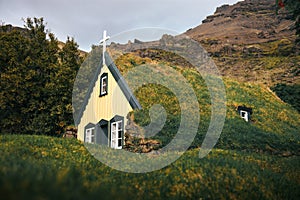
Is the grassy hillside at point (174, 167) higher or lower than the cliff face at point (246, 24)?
lower

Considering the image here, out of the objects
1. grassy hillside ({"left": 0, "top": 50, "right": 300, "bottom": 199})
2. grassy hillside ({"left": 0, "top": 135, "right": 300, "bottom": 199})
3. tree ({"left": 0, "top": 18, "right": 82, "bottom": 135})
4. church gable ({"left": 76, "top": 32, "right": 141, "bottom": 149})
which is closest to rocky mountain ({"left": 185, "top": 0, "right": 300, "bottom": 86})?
grassy hillside ({"left": 0, "top": 50, "right": 300, "bottom": 199})

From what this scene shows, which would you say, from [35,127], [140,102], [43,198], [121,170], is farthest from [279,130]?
[43,198]

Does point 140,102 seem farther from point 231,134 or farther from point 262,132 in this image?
point 262,132

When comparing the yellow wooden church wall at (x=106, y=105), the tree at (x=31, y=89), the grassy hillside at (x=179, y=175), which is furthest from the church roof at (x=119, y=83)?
the tree at (x=31, y=89)

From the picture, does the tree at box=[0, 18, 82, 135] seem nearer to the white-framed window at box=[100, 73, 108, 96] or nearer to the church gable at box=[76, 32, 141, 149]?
the church gable at box=[76, 32, 141, 149]

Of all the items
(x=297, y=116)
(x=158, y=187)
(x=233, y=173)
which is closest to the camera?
(x=158, y=187)

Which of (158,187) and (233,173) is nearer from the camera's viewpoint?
(158,187)

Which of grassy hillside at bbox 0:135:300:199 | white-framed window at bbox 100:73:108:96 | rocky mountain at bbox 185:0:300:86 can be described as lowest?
grassy hillside at bbox 0:135:300:199

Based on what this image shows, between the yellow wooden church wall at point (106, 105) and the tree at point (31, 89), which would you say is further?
the tree at point (31, 89)

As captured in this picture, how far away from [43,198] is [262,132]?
1810 centimetres

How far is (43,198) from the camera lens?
13.0 ft

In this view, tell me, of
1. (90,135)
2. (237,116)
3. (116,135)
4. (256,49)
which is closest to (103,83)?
(90,135)

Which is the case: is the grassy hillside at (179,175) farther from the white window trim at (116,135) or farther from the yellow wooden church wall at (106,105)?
the yellow wooden church wall at (106,105)

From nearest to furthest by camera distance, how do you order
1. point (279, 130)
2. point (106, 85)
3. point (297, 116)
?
point (106, 85)
point (279, 130)
point (297, 116)
